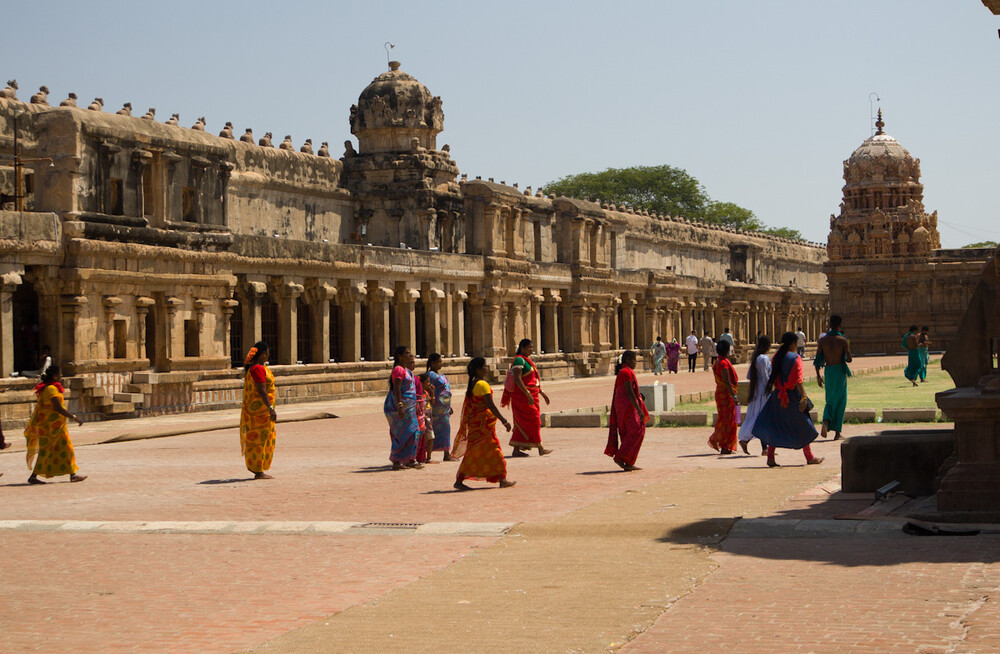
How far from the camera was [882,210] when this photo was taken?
7188 centimetres

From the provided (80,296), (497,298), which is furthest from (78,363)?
(497,298)

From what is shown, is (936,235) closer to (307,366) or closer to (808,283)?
(808,283)

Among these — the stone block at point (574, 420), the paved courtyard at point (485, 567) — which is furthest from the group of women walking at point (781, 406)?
the stone block at point (574, 420)

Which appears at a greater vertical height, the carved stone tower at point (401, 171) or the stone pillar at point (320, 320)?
the carved stone tower at point (401, 171)

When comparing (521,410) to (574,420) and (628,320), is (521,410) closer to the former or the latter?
(574,420)

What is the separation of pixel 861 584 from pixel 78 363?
19.1m

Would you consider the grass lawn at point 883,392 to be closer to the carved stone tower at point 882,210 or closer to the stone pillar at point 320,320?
the stone pillar at point 320,320

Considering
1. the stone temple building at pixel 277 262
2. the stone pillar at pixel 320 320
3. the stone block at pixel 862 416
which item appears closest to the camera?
the stone block at pixel 862 416

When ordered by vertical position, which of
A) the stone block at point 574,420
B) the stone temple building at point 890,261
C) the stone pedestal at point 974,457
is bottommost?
the stone block at point 574,420

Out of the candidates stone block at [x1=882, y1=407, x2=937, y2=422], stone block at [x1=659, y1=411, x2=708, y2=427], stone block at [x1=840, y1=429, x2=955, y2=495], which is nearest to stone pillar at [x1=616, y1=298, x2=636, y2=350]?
stone block at [x1=659, y1=411, x2=708, y2=427]

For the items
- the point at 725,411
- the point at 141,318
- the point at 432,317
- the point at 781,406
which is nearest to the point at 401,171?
the point at 432,317

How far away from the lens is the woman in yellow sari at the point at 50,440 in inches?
577

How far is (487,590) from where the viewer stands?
8.07m

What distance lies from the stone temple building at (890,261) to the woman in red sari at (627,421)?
54.4 m
